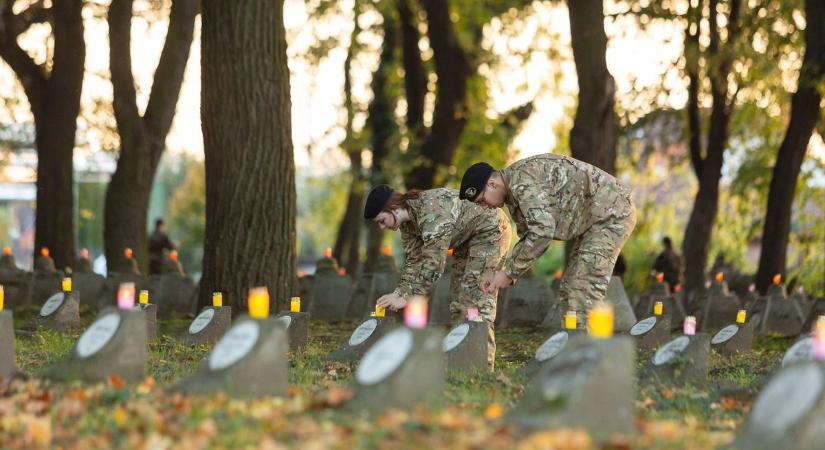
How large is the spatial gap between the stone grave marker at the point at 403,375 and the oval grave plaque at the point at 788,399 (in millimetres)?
1670

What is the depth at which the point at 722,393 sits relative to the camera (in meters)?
9.35

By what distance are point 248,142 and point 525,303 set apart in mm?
4610

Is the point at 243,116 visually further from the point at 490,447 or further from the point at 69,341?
the point at 490,447

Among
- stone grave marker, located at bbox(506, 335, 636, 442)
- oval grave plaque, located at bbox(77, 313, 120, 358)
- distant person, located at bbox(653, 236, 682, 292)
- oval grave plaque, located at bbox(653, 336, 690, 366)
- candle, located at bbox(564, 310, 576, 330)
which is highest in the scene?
stone grave marker, located at bbox(506, 335, 636, 442)

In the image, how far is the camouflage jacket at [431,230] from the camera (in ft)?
37.2

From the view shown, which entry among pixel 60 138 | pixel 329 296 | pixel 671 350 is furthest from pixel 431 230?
pixel 60 138

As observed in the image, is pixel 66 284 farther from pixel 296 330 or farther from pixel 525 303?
pixel 525 303

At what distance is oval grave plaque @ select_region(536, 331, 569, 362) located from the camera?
10.5m

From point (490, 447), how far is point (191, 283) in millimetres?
14689

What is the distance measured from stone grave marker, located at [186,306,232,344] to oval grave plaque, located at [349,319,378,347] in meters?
1.65

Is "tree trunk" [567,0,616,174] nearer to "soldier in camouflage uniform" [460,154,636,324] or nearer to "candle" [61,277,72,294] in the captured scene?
"candle" [61,277,72,294]

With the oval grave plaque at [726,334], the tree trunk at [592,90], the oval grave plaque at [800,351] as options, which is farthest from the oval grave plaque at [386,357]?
the tree trunk at [592,90]

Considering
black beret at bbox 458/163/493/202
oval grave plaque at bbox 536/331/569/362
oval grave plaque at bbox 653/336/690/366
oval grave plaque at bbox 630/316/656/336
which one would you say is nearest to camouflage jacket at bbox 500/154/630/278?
black beret at bbox 458/163/493/202

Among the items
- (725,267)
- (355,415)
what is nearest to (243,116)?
(355,415)
